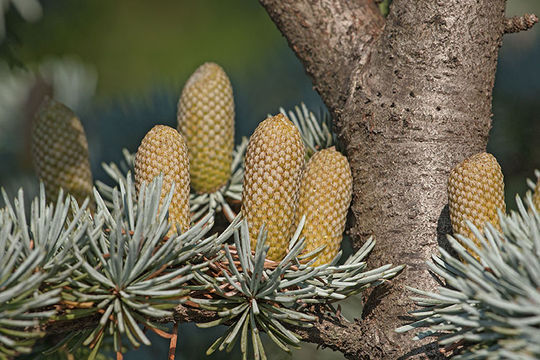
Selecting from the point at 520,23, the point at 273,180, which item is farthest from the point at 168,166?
the point at 520,23

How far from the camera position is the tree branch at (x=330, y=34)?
0.83 m

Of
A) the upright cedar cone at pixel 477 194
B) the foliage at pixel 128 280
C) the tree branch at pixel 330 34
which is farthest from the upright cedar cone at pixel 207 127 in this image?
the upright cedar cone at pixel 477 194

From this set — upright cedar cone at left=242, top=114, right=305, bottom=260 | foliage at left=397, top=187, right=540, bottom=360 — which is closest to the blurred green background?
upright cedar cone at left=242, top=114, right=305, bottom=260

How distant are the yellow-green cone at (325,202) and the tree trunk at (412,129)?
0.15 ft

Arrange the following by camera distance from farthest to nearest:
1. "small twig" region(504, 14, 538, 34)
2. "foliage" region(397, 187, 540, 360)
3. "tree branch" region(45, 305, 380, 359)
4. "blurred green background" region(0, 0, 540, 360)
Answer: "blurred green background" region(0, 0, 540, 360) → "small twig" region(504, 14, 538, 34) → "tree branch" region(45, 305, 380, 359) → "foliage" region(397, 187, 540, 360)

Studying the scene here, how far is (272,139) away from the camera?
0.63 metres

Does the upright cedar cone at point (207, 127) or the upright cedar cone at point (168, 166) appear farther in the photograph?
the upright cedar cone at point (207, 127)

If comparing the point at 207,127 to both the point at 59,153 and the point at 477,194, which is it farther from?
the point at 477,194

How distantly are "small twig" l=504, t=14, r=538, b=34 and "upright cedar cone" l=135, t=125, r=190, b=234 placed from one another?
→ 1.56 ft

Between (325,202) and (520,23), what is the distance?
1.22 ft

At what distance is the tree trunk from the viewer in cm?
68

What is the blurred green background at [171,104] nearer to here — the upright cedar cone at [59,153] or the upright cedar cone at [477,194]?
the upright cedar cone at [59,153]

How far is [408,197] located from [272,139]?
0.65 ft

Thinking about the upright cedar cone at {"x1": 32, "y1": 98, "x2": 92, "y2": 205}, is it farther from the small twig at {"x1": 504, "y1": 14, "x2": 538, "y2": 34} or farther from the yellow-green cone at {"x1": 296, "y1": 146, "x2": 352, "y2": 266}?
the small twig at {"x1": 504, "y1": 14, "x2": 538, "y2": 34}
